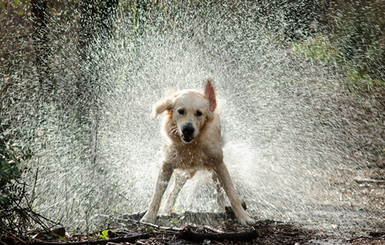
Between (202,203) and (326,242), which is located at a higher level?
(202,203)

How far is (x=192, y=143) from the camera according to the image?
440 cm

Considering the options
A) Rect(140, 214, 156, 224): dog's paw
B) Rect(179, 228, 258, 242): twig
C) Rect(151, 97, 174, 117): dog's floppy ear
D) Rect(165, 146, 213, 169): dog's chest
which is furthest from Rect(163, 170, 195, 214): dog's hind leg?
Rect(179, 228, 258, 242): twig

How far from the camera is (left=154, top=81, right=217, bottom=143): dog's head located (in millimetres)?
4184

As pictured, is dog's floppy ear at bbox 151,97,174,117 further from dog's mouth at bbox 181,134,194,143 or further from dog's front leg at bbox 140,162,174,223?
dog's front leg at bbox 140,162,174,223

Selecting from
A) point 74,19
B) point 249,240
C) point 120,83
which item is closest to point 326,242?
point 249,240

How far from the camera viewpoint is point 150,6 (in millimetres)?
8719

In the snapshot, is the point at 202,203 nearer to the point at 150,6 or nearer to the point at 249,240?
the point at 249,240

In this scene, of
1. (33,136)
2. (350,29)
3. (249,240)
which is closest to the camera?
(249,240)

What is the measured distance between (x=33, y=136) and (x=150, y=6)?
403cm

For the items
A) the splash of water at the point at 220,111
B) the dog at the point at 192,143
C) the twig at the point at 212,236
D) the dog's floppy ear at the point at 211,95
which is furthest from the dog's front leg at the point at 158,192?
the twig at the point at 212,236

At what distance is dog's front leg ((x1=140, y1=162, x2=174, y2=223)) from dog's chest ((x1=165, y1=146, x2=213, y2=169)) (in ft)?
0.34

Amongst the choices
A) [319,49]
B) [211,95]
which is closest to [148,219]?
[211,95]

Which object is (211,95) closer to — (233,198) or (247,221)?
(233,198)

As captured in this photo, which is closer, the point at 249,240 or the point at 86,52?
the point at 249,240
